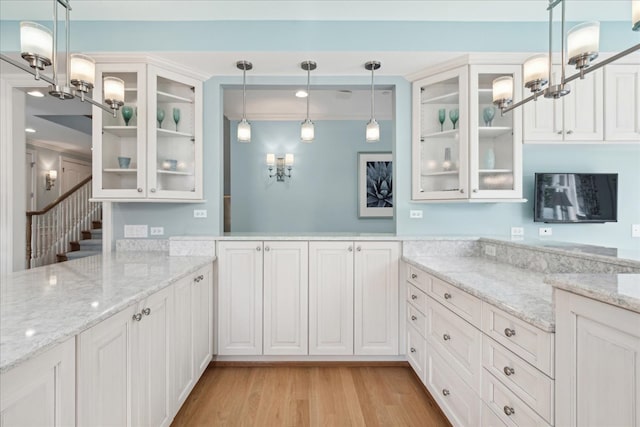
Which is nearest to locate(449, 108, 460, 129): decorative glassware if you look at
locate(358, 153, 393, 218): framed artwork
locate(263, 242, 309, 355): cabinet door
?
locate(263, 242, 309, 355): cabinet door

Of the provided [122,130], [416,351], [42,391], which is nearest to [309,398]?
[416,351]

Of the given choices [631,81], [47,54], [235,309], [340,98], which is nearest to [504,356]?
[235,309]

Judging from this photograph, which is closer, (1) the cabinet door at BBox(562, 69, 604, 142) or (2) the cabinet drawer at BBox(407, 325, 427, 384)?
(2) the cabinet drawer at BBox(407, 325, 427, 384)

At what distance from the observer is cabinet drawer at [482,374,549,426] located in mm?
1181

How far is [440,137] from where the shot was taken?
2822 millimetres

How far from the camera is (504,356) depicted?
1.34 meters

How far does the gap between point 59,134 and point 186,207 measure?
5558 millimetres

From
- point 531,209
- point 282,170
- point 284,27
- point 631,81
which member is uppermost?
point 284,27

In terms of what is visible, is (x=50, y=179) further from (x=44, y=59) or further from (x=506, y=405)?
(x=506, y=405)

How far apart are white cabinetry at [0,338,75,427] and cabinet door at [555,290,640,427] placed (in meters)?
1.58

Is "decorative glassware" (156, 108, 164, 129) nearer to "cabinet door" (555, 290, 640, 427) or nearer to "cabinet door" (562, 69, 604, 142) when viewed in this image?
"cabinet door" (555, 290, 640, 427)

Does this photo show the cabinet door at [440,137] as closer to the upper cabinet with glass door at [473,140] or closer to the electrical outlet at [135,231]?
the upper cabinet with glass door at [473,140]

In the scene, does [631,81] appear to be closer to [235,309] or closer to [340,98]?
[340,98]

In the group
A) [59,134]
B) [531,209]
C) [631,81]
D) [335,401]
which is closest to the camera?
[335,401]
